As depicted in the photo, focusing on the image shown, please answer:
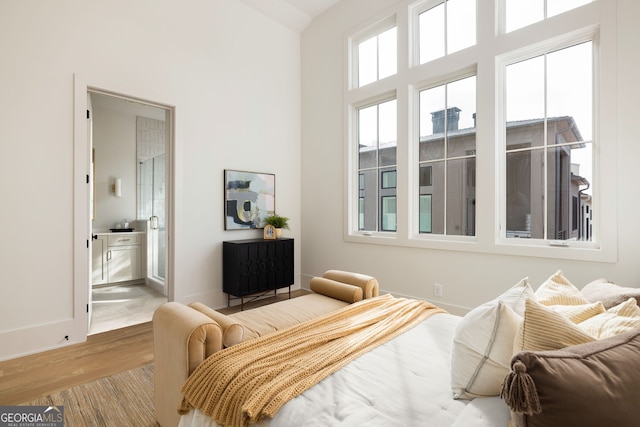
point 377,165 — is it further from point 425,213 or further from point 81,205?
point 81,205

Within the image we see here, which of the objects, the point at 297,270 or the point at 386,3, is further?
the point at 297,270

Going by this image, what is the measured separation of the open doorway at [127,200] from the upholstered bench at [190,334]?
9.61 ft

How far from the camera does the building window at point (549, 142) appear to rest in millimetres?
2609

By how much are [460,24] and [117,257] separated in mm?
5476

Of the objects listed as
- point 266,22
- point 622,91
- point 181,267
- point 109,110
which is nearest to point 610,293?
point 622,91

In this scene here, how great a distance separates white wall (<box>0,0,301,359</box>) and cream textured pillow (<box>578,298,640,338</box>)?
3.51 meters

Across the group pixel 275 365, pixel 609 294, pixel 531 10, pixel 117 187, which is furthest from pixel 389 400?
pixel 117 187

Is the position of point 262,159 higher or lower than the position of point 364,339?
higher

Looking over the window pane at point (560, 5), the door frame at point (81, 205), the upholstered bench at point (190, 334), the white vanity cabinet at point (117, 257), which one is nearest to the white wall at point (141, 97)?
the door frame at point (81, 205)

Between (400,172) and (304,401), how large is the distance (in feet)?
9.56

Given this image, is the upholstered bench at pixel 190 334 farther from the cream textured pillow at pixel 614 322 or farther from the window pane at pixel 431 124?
the window pane at pixel 431 124

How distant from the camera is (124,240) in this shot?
4.99 m

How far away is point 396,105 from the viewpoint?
3746 millimetres

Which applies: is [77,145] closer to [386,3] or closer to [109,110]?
[109,110]
